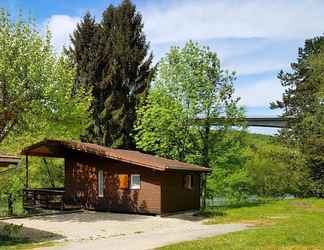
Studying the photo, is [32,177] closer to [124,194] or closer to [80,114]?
[80,114]

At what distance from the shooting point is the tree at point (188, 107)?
29.8m

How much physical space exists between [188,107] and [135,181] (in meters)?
8.14

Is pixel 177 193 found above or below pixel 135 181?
below

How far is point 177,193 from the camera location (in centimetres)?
2322

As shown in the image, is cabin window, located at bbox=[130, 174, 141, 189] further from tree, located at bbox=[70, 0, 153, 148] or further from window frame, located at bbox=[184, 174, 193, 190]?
tree, located at bbox=[70, 0, 153, 148]

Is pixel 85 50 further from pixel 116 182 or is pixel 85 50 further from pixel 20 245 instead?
pixel 20 245

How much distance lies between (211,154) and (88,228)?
48.9 feet

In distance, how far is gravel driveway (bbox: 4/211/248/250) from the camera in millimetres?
12898

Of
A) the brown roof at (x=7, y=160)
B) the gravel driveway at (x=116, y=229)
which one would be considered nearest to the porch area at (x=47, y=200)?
the gravel driveway at (x=116, y=229)

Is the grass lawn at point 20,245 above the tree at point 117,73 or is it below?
below

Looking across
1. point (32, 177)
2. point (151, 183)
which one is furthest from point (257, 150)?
point (151, 183)

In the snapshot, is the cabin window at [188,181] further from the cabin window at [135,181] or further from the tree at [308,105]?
the tree at [308,105]

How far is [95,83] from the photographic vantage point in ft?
127

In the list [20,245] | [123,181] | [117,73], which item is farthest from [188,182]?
[117,73]
